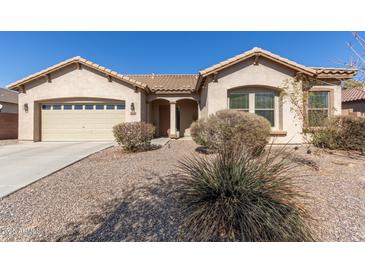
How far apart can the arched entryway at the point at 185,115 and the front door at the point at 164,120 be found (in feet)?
3.18

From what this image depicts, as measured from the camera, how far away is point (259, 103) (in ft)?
34.2

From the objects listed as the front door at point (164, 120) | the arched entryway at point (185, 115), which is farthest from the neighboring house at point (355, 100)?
the front door at point (164, 120)

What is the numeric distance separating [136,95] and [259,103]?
780 cm

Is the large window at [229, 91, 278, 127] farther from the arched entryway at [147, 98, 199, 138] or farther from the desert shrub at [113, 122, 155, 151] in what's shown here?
the arched entryway at [147, 98, 199, 138]

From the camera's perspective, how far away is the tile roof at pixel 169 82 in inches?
558

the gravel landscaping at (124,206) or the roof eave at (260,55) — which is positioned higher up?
the roof eave at (260,55)

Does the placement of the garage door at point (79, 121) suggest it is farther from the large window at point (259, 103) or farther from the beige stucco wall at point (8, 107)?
the beige stucco wall at point (8, 107)

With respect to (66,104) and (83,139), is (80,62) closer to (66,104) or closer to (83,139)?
(66,104)

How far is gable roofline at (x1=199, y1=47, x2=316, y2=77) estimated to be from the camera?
974 cm

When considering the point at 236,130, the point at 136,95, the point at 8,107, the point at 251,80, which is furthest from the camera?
the point at 8,107

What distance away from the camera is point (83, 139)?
12.9 m

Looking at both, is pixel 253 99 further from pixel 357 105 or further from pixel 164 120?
pixel 357 105

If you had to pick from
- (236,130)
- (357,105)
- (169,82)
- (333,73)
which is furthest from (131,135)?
(357,105)

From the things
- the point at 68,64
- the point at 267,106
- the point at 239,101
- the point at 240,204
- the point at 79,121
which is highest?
the point at 68,64
